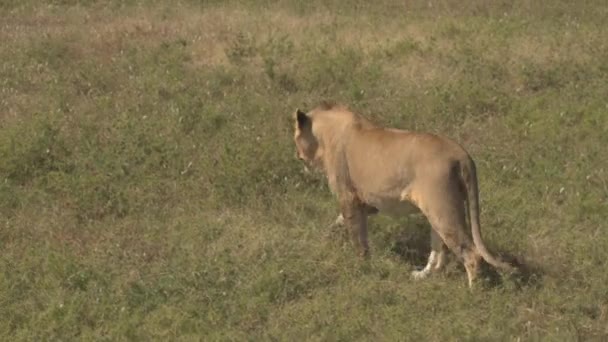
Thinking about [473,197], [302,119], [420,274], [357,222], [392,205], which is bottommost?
[420,274]

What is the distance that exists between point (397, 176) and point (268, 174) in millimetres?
2127

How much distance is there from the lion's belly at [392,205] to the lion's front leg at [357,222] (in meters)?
0.15

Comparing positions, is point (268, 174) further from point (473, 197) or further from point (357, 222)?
point (473, 197)

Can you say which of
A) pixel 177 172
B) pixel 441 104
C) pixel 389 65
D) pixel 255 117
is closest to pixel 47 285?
pixel 177 172

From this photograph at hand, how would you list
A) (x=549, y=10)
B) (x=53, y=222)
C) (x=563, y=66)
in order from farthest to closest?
1. (x=549, y=10)
2. (x=563, y=66)
3. (x=53, y=222)

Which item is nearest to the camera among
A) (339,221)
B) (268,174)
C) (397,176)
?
(397,176)

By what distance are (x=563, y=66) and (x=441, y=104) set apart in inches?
79.9

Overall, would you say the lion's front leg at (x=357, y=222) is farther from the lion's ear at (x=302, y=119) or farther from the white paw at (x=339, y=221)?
the lion's ear at (x=302, y=119)

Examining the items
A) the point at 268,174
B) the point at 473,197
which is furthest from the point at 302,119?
the point at 473,197

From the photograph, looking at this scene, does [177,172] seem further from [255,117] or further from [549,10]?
[549,10]

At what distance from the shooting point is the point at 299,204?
8.12 meters

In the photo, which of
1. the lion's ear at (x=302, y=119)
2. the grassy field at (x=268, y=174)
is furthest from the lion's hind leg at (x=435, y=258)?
the lion's ear at (x=302, y=119)

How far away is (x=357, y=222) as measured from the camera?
7066mm

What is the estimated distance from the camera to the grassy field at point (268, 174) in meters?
6.36
